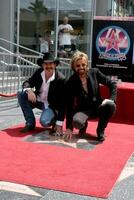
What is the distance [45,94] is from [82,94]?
2.11 ft

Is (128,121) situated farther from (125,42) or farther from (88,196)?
(88,196)

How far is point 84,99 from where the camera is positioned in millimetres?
7234

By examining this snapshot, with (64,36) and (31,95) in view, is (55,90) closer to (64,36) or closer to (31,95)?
(31,95)

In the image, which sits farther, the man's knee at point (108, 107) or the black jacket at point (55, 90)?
the black jacket at point (55, 90)

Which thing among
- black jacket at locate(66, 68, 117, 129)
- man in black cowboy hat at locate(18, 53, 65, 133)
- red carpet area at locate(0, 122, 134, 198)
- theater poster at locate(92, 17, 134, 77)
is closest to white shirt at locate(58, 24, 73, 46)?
theater poster at locate(92, 17, 134, 77)

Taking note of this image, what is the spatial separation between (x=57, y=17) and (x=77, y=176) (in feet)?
37.1

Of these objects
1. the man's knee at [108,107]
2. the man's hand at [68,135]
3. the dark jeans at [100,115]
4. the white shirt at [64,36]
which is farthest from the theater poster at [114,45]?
the white shirt at [64,36]

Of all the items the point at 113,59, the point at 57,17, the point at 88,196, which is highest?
the point at 57,17

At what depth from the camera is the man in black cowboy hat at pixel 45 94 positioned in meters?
7.32

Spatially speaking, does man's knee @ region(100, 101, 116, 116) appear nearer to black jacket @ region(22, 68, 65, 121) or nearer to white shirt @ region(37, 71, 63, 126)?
black jacket @ region(22, 68, 65, 121)

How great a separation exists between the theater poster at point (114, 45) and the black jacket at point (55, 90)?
242cm

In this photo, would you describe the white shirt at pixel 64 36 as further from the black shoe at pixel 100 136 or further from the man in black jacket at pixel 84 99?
the black shoe at pixel 100 136

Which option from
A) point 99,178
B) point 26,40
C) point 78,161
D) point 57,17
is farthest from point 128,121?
point 57,17

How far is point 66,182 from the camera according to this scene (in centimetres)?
509
